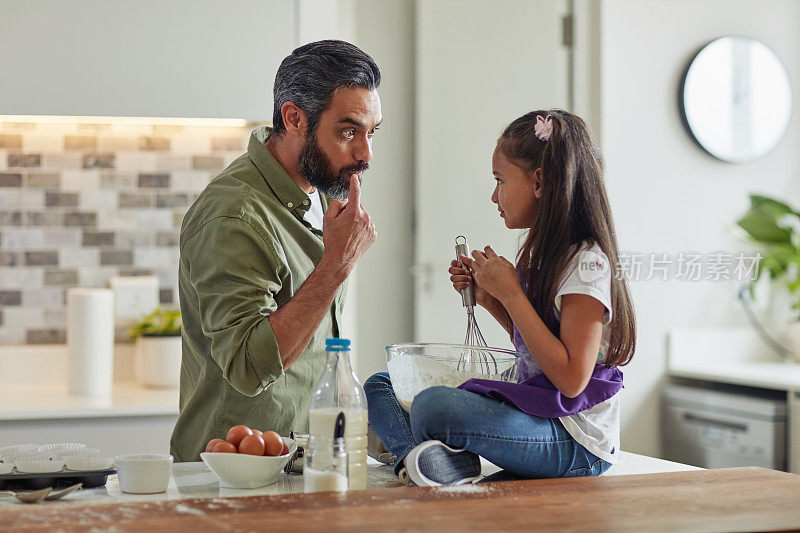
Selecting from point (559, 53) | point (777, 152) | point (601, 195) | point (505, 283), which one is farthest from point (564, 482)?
point (777, 152)

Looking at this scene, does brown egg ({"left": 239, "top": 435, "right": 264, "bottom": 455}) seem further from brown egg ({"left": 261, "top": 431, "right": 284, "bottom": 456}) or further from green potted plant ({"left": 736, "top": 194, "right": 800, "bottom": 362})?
green potted plant ({"left": 736, "top": 194, "right": 800, "bottom": 362})

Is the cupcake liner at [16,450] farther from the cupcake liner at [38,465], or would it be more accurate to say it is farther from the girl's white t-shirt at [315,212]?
the girl's white t-shirt at [315,212]

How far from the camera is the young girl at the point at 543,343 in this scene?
1251 millimetres

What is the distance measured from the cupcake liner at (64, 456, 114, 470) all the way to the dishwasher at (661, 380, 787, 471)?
2210 mm

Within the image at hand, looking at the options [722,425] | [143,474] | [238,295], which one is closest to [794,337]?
[722,425]

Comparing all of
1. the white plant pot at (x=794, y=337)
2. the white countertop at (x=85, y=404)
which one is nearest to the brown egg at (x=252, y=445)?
the white countertop at (x=85, y=404)

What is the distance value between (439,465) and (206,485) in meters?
0.35

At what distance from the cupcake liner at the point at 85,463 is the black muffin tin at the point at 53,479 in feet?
0.04

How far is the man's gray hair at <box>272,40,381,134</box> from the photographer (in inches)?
66.2

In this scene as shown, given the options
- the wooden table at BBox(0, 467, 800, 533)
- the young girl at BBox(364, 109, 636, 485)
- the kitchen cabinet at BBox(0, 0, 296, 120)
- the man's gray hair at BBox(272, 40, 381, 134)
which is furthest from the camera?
the kitchen cabinet at BBox(0, 0, 296, 120)

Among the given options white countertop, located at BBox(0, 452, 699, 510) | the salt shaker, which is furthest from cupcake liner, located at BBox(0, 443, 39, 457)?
the salt shaker

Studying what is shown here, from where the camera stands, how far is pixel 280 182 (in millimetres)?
1720

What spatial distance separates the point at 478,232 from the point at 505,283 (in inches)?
75.2

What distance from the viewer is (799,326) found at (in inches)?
131
